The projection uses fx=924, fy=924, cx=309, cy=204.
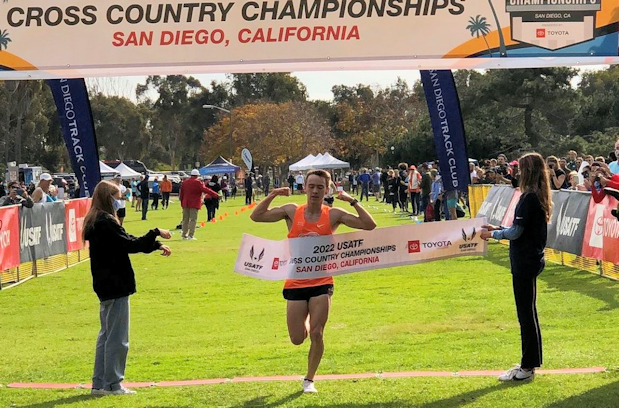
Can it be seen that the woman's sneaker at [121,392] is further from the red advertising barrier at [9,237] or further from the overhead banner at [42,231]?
the overhead banner at [42,231]

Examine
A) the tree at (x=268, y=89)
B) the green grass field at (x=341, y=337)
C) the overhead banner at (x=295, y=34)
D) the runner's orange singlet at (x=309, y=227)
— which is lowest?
the green grass field at (x=341, y=337)

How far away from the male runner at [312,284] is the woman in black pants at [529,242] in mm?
1314

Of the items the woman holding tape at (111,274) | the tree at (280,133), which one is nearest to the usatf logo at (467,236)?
the woman holding tape at (111,274)

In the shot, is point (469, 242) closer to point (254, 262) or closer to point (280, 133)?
point (254, 262)

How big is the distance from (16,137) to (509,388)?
84.5 m

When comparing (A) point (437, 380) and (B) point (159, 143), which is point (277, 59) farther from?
(B) point (159, 143)

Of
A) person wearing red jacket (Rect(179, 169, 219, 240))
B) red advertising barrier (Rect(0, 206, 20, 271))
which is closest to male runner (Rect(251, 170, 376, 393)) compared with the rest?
red advertising barrier (Rect(0, 206, 20, 271))

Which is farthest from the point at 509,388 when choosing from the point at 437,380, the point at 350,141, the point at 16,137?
the point at 350,141

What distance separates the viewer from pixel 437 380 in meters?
8.36

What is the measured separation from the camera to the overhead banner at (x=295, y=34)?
347 inches

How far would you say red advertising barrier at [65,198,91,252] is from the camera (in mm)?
21906

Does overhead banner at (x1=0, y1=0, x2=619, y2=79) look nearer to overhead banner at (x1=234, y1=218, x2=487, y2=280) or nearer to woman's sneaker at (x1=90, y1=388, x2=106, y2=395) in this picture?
overhead banner at (x1=234, y1=218, x2=487, y2=280)

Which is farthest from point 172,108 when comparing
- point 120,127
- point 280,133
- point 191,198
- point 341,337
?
point 341,337

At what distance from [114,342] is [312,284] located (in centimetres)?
184
